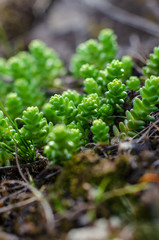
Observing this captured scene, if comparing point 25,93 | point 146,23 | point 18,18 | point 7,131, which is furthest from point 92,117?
point 18,18

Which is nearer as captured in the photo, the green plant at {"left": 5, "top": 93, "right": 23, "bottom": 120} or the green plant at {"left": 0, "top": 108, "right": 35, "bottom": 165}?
the green plant at {"left": 0, "top": 108, "right": 35, "bottom": 165}

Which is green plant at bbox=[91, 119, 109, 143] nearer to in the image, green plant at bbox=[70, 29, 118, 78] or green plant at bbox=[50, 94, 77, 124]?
green plant at bbox=[50, 94, 77, 124]

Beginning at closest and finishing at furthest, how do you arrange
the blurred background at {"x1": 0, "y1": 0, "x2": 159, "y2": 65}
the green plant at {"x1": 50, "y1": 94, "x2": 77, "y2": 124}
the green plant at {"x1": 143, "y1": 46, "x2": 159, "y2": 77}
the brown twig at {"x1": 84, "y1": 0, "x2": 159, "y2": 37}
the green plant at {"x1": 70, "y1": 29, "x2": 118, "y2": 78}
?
1. the green plant at {"x1": 50, "y1": 94, "x2": 77, "y2": 124}
2. the green plant at {"x1": 143, "y1": 46, "x2": 159, "y2": 77}
3. the green plant at {"x1": 70, "y1": 29, "x2": 118, "y2": 78}
4. the brown twig at {"x1": 84, "y1": 0, "x2": 159, "y2": 37}
5. the blurred background at {"x1": 0, "y1": 0, "x2": 159, "y2": 65}

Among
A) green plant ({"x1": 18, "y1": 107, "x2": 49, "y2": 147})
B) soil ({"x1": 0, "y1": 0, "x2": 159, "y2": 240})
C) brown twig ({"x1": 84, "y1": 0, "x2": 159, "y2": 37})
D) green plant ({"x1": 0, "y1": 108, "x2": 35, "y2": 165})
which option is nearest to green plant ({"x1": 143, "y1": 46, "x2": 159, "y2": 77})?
soil ({"x1": 0, "y1": 0, "x2": 159, "y2": 240})

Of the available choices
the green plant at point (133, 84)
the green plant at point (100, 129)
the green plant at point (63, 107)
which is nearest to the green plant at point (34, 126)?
the green plant at point (63, 107)

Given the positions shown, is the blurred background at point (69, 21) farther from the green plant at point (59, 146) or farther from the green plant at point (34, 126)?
the green plant at point (59, 146)

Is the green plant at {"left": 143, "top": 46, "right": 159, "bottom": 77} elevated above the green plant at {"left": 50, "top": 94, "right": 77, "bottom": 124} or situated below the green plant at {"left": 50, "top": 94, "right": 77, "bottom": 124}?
above

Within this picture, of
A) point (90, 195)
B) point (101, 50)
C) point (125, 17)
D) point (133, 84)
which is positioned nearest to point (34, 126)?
point (90, 195)

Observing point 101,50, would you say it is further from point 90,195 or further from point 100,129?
point 90,195
